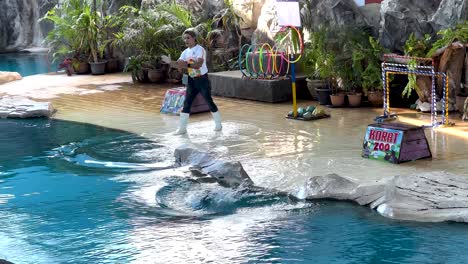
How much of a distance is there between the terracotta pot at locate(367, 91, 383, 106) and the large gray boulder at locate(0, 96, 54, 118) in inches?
235

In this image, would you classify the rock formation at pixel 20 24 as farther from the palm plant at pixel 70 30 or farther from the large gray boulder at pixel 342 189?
the large gray boulder at pixel 342 189

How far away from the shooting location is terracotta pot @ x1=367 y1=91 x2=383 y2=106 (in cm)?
1382

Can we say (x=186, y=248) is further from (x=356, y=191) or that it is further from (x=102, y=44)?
(x=102, y=44)

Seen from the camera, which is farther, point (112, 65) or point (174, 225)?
point (112, 65)

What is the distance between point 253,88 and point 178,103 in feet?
6.07

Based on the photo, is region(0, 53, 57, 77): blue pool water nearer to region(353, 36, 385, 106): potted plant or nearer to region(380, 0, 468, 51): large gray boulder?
region(353, 36, 385, 106): potted plant

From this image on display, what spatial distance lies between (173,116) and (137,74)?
5.69 metres

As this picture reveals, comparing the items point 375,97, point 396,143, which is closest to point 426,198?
point 396,143

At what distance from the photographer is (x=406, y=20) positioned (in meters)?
13.8

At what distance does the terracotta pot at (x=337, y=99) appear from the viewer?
14070 mm

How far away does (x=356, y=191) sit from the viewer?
8.08 m

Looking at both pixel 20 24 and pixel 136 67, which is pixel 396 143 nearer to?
pixel 136 67

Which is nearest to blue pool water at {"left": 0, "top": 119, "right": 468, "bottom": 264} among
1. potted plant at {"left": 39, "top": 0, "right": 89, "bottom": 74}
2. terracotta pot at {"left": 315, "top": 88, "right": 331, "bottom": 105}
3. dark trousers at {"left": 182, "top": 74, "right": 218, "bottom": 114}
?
dark trousers at {"left": 182, "top": 74, "right": 218, "bottom": 114}

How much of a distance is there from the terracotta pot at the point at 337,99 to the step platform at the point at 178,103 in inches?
90.2
